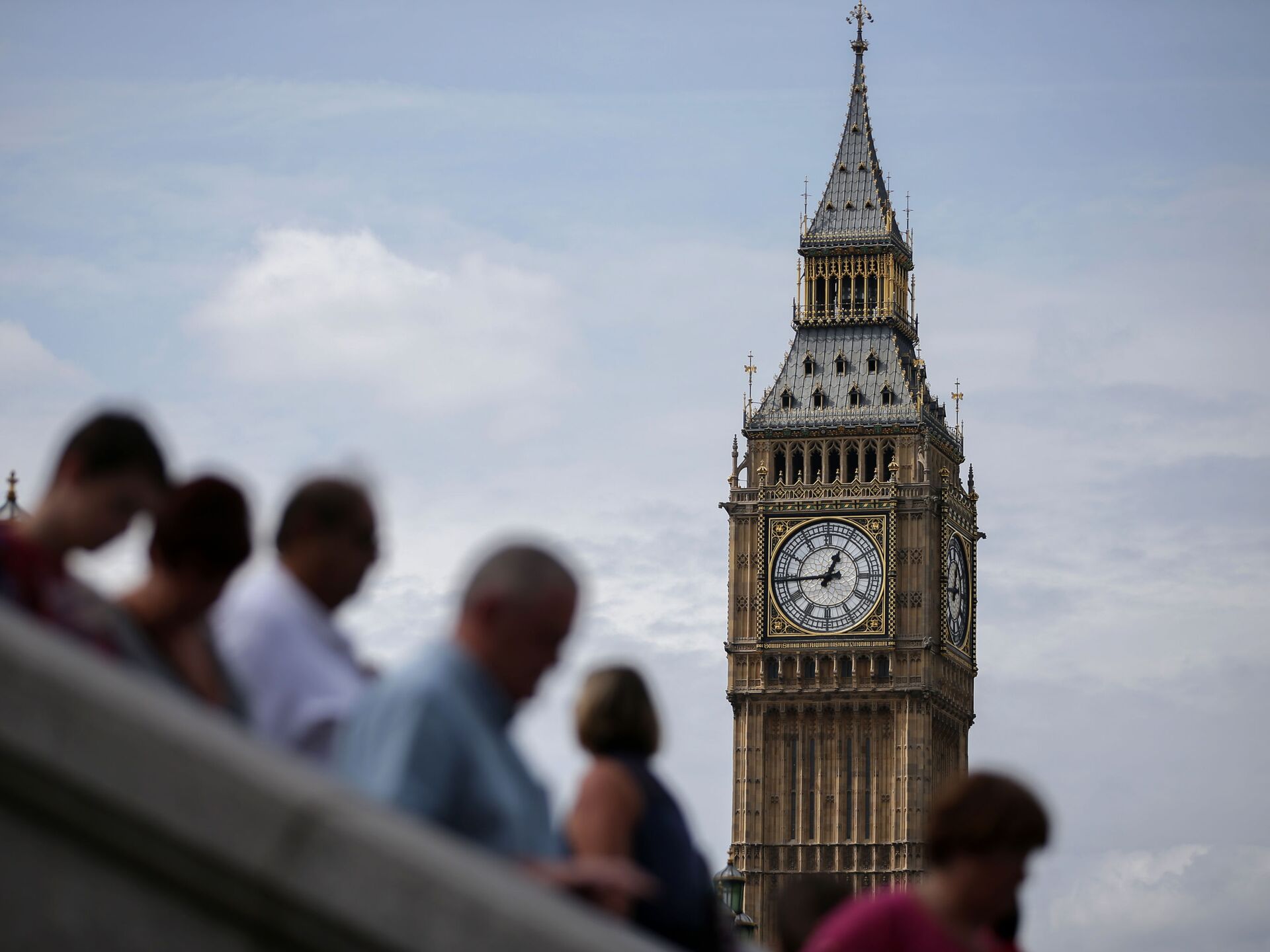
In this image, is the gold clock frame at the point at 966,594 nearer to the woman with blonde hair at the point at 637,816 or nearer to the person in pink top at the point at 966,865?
the woman with blonde hair at the point at 637,816

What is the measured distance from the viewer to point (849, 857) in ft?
227

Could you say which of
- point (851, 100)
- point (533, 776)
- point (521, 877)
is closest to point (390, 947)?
point (521, 877)

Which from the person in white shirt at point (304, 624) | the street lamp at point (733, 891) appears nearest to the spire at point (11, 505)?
the street lamp at point (733, 891)

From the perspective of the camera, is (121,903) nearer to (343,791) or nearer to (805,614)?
(343,791)

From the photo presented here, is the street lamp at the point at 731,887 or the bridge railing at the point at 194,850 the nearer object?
the bridge railing at the point at 194,850

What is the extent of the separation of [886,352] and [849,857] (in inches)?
535

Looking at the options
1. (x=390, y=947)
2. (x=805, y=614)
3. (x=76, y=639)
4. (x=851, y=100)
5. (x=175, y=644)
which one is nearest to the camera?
(x=390, y=947)

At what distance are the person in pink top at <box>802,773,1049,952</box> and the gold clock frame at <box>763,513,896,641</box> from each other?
62590 millimetres

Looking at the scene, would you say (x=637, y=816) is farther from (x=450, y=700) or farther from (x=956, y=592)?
(x=956, y=592)

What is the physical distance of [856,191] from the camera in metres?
74.1

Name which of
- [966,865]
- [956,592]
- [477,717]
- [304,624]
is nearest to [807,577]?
[956,592]

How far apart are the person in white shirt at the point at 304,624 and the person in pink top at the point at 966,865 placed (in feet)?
4.49

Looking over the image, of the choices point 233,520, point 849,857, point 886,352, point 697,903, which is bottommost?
point 697,903

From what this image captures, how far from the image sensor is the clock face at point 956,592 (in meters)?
71.1
